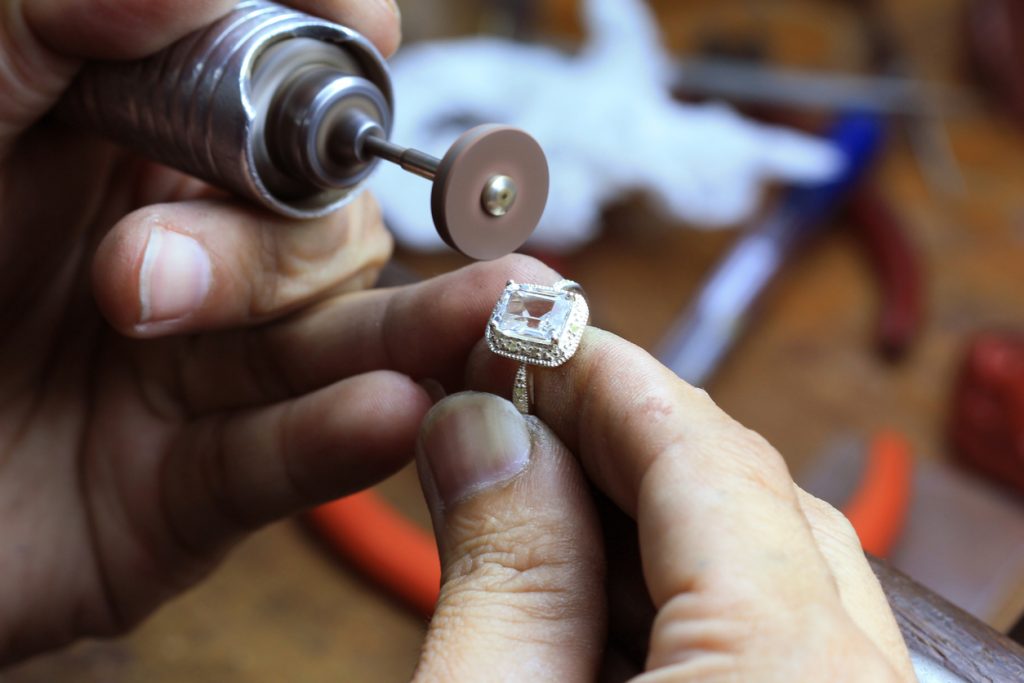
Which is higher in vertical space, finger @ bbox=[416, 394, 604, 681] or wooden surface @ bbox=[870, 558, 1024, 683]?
wooden surface @ bbox=[870, 558, 1024, 683]

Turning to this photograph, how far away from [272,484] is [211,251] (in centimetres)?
14

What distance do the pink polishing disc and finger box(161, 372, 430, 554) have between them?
0.12 m

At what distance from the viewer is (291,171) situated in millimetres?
438

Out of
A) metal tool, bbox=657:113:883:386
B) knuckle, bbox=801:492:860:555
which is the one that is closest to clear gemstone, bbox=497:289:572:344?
knuckle, bbox=801:492:860:555

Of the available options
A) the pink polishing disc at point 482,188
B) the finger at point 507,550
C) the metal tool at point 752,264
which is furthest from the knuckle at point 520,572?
the metal tool at point 752,264

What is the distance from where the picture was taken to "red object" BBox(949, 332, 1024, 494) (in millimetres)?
771

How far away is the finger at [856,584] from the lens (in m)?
0.30

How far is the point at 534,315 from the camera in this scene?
0.41 metres


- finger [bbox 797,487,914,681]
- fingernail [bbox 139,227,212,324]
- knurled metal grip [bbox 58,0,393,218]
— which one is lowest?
fingernail [bbox 139,227,212,324]

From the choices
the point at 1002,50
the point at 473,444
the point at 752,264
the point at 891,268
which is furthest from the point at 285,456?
the point at 1002,50

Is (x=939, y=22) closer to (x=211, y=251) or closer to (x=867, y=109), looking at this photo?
(x=867, y=109)

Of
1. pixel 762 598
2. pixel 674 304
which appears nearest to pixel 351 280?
pixel 762 598

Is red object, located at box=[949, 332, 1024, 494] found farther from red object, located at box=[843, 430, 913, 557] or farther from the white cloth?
the white cloth

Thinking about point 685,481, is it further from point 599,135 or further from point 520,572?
point 599,135
